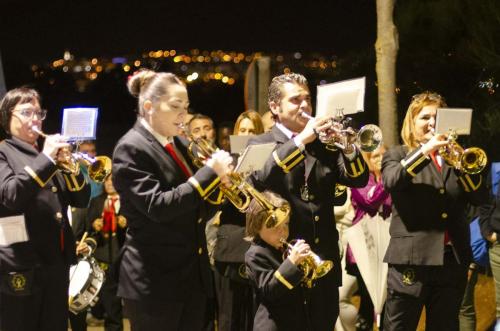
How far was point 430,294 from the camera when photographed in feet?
19.0

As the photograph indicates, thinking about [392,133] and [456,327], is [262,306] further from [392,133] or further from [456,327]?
[392,133]

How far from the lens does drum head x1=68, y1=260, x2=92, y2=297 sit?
693 cm

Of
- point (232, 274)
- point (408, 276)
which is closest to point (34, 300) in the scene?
point (232, 274)

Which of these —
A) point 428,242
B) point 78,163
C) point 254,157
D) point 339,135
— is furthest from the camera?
point 428,242

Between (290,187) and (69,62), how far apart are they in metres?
11.9

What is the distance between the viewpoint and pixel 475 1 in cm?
1079

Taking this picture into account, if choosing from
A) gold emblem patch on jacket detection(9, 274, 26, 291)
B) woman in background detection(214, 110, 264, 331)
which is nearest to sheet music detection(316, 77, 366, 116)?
woman in background detection(214, 110, 264, 331)

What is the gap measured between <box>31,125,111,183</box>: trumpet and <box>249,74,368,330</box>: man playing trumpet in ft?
3.44

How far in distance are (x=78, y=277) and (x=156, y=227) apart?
2689 millimetres

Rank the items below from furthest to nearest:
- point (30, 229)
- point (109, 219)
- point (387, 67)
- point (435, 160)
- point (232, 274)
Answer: point (387, 67) → point (109, 219) → point (232, 274) → point (435, 160) → point (30, 229)

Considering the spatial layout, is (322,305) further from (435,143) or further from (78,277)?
(78,277)

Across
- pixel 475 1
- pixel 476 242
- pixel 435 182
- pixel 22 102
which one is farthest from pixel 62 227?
pixel 475 1

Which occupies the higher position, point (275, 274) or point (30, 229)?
point (30, 229)

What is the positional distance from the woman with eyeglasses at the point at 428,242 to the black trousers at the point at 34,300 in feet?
6.98
